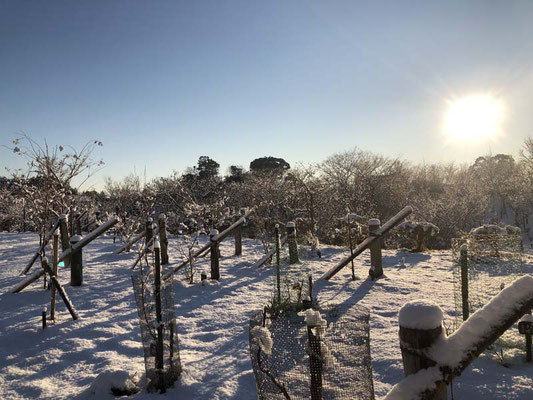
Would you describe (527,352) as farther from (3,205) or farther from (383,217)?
(3,205)

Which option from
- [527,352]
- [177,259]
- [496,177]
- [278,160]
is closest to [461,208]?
[496,177]

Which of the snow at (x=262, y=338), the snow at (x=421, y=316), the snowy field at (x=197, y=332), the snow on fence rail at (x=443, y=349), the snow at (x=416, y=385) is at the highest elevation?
the snow at (x=421, y=316)

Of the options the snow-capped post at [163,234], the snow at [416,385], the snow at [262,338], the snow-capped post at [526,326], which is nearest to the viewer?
the snow at [416,385]

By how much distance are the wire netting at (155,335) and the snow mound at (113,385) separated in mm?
188

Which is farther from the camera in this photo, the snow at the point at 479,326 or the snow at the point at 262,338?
the snow at the point at 262,338

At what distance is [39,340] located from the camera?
5207mm

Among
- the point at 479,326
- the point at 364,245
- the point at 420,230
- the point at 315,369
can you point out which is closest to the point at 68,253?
the point at 364,245

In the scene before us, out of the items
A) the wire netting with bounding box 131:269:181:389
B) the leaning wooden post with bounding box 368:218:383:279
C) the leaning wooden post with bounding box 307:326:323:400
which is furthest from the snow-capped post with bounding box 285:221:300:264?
the leaning wooden post with bounding box 307:326:323:400

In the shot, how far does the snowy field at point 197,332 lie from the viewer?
3.92 meters

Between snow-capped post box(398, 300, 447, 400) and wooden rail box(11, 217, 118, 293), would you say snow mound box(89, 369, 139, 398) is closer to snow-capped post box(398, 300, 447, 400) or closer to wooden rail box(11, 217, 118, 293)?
snow-capped post box(398, 300, 447, 400)

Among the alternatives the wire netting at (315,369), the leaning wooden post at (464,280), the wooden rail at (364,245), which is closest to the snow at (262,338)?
the wire netting at (315,369)

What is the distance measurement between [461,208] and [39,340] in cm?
2732

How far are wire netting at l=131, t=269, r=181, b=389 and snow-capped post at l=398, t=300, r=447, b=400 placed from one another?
2894mm

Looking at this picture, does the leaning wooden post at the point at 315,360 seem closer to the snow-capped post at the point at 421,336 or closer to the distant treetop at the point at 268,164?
the snow-capped post at the point at 421,336
